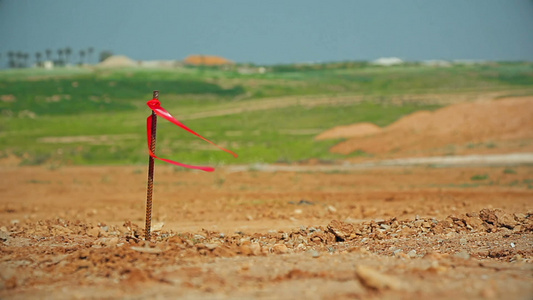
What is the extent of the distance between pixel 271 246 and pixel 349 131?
110 ft

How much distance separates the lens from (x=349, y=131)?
41.9 meters

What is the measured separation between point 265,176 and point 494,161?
1065 cm

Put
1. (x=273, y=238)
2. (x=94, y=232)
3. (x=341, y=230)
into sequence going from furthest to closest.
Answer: (x=94, y=232) → (x=273, y=238) → (x=341, y=230)

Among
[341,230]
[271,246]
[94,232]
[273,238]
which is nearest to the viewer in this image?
[271,246]

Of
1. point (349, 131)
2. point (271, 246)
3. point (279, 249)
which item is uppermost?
point (279, 249)

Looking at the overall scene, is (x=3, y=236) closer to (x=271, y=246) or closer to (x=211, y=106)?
(x=271, y=246)

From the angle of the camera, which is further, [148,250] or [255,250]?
[255,250]

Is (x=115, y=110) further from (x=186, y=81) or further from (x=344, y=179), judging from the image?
(x=344, y=179)

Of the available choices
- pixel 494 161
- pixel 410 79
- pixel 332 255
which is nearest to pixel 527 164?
pixel 494 161

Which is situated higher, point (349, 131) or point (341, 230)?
point (341, 230)

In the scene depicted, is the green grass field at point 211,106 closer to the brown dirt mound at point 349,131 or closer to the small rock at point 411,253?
the brown dirt mound at point 349,131

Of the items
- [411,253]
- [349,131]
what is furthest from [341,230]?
[349,131]

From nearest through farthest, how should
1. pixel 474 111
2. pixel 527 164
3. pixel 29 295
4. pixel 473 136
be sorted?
pixel 29 295 < pixel 527 164 < pixel 473 136 < pixel 474 111

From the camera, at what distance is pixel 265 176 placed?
25.3 meters
